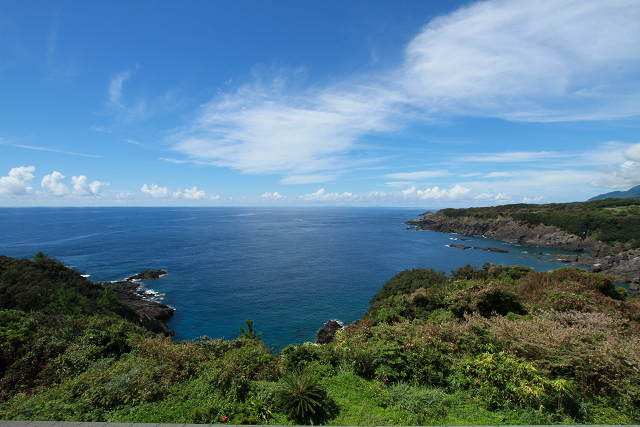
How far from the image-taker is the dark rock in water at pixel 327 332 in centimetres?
2894

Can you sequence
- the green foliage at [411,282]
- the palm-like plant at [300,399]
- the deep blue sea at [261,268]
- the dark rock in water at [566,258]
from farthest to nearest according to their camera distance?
1. the dark rock in water at [566,258]
2. the deep blue sea at [261,268]
3. the green foliage at [411,282]
4. the palm-like plant at [300,399]

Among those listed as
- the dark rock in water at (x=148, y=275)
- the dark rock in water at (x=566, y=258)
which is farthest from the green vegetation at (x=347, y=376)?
the dark rock in water at (x=566, y=258)

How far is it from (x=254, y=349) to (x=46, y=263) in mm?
34961

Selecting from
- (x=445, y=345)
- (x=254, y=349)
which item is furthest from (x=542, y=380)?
(x=254, y=349)

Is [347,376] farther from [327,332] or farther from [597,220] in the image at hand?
[597,220]

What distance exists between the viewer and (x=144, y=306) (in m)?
35.1

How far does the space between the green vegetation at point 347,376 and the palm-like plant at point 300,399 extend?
4 cm

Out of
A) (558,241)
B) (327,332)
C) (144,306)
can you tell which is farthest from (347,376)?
(558,241)

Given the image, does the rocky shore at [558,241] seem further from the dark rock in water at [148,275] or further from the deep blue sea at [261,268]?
the dark rock in water at [148,275]

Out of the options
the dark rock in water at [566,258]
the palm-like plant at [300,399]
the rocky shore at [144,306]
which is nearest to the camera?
the palm-like plant at [300,399]

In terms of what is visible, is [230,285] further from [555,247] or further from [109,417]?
[555,247]

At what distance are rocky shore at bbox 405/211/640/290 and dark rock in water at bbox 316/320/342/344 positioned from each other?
5394cm

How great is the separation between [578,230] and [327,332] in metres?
91.5

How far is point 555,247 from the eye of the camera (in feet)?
267
